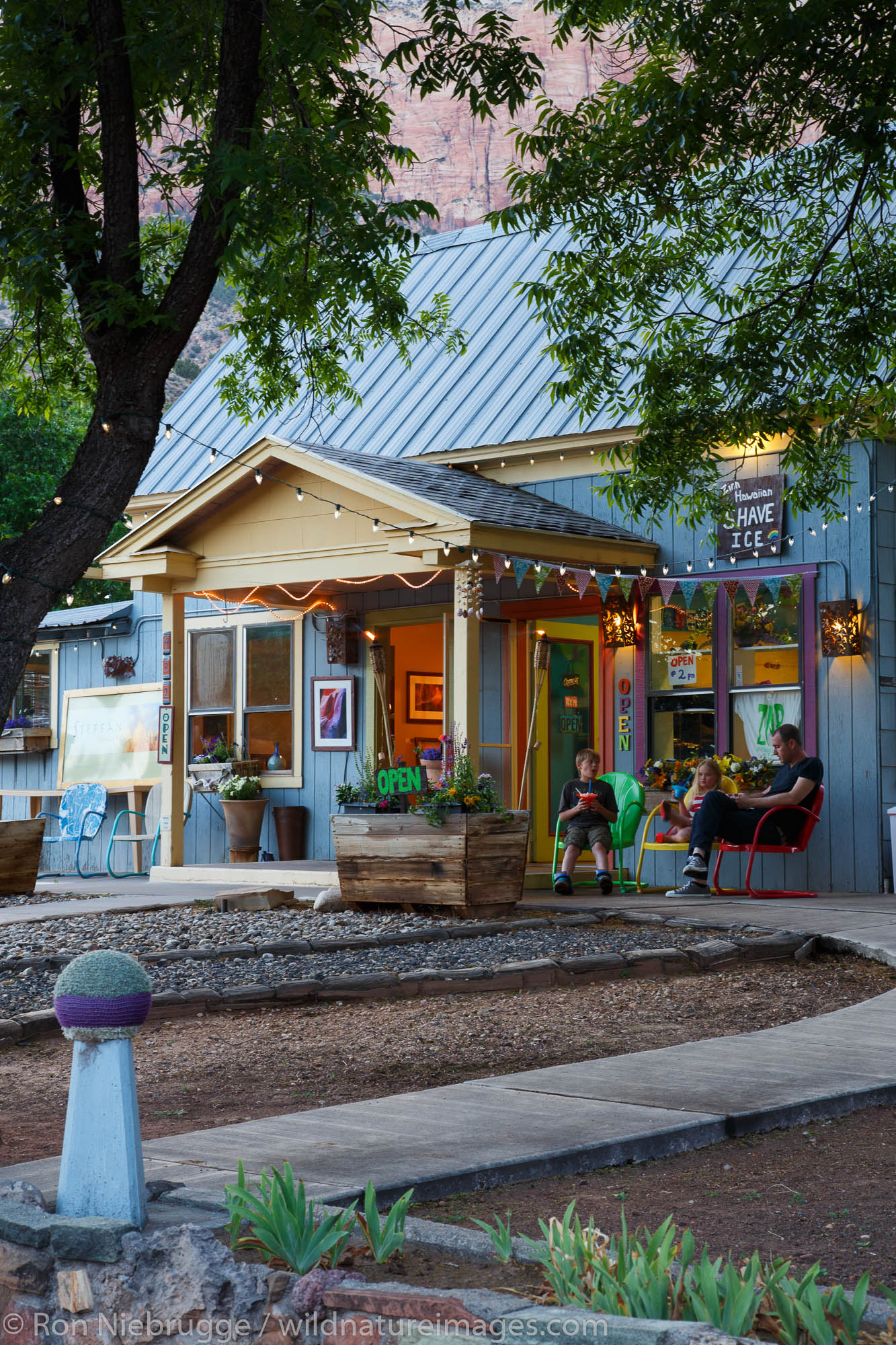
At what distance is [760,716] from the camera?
1175 centimetres

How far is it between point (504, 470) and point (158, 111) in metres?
6.58

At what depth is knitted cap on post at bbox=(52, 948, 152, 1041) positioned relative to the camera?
319cm

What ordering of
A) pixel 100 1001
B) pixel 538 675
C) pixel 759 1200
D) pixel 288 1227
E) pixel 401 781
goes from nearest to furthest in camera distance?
pixel 288 1227 < pixel 100 1001 < pixel 759 1200 < pixel 401 781 < pixel 538 675

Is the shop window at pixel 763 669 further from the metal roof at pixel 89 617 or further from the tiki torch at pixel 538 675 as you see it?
the metal roof at pixel 89 617

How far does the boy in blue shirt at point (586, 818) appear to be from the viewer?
11367 millimetres

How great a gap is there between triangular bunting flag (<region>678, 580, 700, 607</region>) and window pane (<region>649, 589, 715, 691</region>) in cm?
22

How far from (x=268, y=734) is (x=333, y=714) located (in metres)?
0.98

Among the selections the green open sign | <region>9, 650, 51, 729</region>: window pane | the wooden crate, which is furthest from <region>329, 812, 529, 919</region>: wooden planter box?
<region>9, 650, 51, 729</region>: window pane

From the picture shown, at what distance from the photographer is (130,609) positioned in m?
16.5

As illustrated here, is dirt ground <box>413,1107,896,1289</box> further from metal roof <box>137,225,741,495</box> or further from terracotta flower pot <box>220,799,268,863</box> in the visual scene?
terracotta flower pot <box>220,799,268,863</box>

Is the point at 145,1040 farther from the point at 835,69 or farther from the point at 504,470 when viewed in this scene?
the point at 504,470

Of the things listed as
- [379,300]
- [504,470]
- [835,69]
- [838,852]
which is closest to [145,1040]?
[379,300]

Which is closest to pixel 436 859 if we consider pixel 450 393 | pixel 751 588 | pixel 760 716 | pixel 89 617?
pixel 760 716

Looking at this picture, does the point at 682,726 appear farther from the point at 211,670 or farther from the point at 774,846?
the point at 211,670
